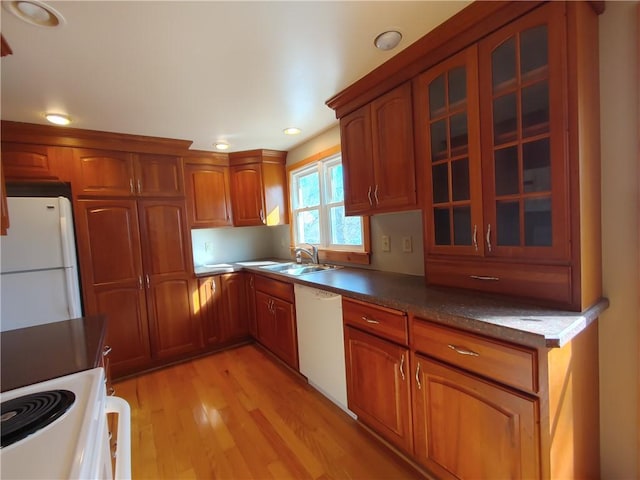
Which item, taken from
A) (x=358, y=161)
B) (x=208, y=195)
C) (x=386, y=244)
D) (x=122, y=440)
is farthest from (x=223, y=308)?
(x=122, y=440)

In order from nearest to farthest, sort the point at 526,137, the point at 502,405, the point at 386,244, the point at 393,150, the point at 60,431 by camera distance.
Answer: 1. the point at 60,431
2. the point at 502,405
3. the point at 526,137
4. the point at 393,150
5. the point at 386,244

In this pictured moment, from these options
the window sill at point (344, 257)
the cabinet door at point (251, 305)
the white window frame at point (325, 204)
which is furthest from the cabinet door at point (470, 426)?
the cabinet door at point (251, 305)

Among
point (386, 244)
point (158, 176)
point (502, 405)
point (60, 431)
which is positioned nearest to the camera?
point (60, 431)

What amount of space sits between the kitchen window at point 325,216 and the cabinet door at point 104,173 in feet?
5.41

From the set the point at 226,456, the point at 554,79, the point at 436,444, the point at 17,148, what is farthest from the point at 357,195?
the point at 17,148

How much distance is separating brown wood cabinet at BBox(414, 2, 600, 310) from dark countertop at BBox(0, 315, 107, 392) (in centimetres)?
176

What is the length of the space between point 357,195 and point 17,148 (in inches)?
104

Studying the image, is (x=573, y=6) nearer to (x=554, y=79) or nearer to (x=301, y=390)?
(x=554, y=79)

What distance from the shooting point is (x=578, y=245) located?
1.15 meters

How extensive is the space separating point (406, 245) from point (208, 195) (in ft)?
7.50

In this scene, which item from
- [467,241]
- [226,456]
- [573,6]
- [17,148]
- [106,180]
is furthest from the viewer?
[106,180]

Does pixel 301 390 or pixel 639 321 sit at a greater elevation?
pixel 639 321

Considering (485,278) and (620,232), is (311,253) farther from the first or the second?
(620,232)

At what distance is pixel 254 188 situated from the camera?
348cm
